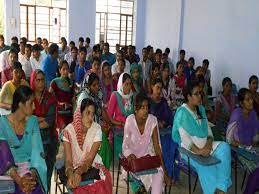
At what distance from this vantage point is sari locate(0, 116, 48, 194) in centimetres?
250

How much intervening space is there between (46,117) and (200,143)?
60.5 inches

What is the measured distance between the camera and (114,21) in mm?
11586

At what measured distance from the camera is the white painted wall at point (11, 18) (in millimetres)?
9836

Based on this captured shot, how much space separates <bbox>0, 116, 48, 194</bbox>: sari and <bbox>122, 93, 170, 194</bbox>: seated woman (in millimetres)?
852

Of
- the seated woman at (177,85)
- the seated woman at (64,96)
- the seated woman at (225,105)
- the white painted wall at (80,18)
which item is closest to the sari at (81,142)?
the seated woman at (64,96)

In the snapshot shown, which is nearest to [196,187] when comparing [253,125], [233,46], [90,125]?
[253,125]

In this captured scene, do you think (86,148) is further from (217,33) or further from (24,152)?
(217,33)

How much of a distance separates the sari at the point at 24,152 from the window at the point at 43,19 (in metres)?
8.39

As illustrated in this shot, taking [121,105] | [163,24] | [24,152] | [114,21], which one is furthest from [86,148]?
[114,21]

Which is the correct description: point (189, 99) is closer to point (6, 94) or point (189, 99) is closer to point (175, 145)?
point (175, 145)

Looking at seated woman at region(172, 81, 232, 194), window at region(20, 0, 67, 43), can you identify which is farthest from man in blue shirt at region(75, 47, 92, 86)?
window at region(20, 0, 67, 43)

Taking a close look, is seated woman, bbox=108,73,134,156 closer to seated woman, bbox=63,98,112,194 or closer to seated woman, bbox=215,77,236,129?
seated woman, bbox=63,98,112,194

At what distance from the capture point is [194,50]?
329 inches

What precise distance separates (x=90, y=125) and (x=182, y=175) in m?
1.82
